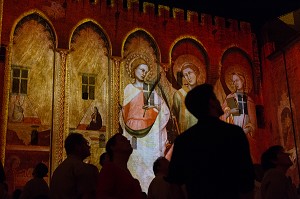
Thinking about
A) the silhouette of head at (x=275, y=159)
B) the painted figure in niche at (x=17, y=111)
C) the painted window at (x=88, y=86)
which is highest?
the painted window at (x=88, y=86)

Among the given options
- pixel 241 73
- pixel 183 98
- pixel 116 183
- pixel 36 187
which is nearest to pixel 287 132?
pixel 241 73

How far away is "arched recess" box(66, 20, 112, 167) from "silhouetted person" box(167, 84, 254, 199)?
981cm

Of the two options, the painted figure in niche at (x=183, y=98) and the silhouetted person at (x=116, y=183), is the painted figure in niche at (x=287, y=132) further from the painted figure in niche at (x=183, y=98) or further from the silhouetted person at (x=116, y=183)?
the silhouetted person at (x=116, y=183)

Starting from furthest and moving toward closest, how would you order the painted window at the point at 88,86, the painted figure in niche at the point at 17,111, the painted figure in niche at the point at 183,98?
the painted figure in niche at the point at 183,98 < the painted window at the point at 88,86 < the painted figure in niche at the point at 17,111

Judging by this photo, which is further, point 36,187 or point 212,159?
point 36,187

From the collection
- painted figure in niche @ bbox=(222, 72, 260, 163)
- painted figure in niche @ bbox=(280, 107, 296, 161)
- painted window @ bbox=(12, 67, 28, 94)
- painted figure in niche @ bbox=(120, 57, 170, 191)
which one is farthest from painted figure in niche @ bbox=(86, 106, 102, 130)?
painted figure in niche @ bbox=(280, 107, 296, 161)

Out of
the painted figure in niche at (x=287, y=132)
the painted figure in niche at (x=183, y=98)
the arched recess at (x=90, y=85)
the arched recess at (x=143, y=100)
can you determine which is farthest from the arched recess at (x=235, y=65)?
the arched recess at (x=90, y=85)

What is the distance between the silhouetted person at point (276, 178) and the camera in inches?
134

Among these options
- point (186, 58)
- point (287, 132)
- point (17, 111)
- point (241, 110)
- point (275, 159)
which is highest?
point (186, 58)

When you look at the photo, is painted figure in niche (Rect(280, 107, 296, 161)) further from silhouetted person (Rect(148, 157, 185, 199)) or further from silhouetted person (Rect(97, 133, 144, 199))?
silhouetted person (Rect(97, 133, 144, 199))

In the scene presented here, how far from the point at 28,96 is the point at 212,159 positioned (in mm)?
10057

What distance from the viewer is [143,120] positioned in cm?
1263

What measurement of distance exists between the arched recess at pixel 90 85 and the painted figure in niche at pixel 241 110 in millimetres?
4472

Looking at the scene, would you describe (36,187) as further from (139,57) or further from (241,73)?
(241,73)
